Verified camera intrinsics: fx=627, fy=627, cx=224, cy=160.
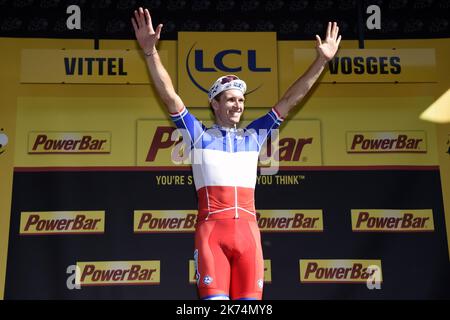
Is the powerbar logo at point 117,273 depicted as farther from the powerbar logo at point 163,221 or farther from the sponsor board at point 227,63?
the sponsor board at point 227,63

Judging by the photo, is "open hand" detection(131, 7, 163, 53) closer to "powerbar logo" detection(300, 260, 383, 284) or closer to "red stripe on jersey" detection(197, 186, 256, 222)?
"red stripe on jersey" detection(197, 186, 256, 222)

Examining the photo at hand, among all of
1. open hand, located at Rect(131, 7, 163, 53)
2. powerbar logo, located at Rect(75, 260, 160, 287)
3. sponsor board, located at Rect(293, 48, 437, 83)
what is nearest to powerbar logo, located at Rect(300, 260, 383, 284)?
powerbar logo, located at Rect(75, 260, 160, 287)

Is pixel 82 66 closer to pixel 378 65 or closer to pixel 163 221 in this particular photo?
pixel 163 221

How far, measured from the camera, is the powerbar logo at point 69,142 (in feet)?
16.6

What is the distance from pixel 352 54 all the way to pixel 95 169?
7.63 ft

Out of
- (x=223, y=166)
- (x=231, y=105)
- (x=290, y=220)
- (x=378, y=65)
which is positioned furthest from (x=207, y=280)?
(x=378, y=65)

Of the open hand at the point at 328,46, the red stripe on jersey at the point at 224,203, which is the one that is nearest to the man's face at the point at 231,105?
the red stripe on jersey at the point at 224,203

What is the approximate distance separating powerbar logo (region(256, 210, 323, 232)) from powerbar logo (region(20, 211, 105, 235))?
1284mm

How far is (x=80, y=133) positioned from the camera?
5098 millimetres

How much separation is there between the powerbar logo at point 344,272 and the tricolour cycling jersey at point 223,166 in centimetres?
178

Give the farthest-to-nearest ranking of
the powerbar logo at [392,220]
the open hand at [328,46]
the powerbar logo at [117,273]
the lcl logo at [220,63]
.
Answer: the lcl logo at [220,63]
the powerbar logo at [392,220]
the powerbar logo at [117,273]
the open hand at [328,46]

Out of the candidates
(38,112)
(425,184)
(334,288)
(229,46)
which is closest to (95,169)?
(38,112)

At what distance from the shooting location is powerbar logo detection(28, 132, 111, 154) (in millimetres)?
5051

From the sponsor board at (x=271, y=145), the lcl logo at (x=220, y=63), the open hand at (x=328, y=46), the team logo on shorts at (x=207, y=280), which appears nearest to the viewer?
the team logo on shorts at (x=207, y=280)
